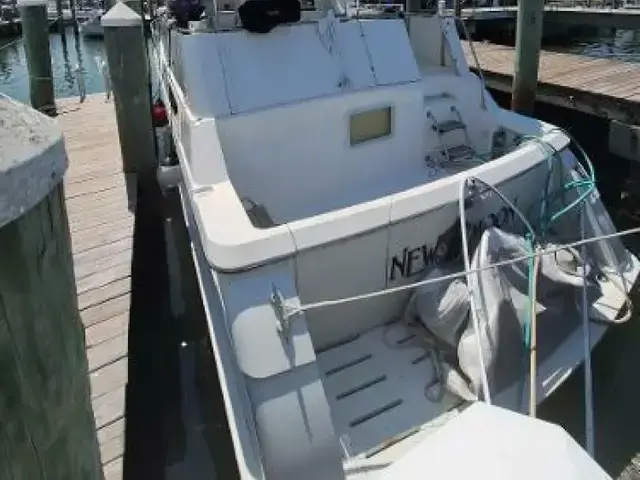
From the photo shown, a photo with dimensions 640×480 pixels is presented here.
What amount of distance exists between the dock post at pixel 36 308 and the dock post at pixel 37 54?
6.91 meters

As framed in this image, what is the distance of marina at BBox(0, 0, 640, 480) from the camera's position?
113 inches

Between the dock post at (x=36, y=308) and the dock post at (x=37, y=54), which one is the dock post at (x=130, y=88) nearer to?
the dock post at (x=37, y=54)

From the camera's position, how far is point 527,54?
26.5 feet

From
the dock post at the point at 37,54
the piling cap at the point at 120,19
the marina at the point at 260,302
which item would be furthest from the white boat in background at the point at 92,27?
the piling cap at the point at 120,19

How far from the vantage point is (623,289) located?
4234 millimetres

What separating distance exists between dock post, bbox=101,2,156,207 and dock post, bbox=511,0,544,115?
5080 millimetres

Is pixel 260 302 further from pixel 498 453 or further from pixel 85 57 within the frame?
pixel 85 57

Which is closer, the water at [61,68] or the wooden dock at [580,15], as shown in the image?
the water at [61,68]

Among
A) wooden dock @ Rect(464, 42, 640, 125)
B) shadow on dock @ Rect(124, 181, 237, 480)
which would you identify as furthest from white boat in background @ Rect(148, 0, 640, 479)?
wooden dock @ Rect(464, 42, 640, 125)

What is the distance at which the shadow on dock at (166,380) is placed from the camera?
377cm

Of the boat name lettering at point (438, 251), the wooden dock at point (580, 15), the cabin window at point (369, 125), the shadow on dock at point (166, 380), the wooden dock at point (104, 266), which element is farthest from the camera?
the wooden dock at point (580, 15)

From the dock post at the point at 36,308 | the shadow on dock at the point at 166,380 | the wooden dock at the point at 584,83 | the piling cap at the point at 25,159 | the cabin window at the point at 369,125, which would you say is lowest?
the shadow on dock at the point at 166,380

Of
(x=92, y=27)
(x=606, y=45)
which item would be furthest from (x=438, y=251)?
(x=92, y=27)

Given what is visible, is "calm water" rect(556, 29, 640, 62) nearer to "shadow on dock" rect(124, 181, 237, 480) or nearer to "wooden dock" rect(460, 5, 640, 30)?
"wooden dock" rect(460, 5, 640, 30)
